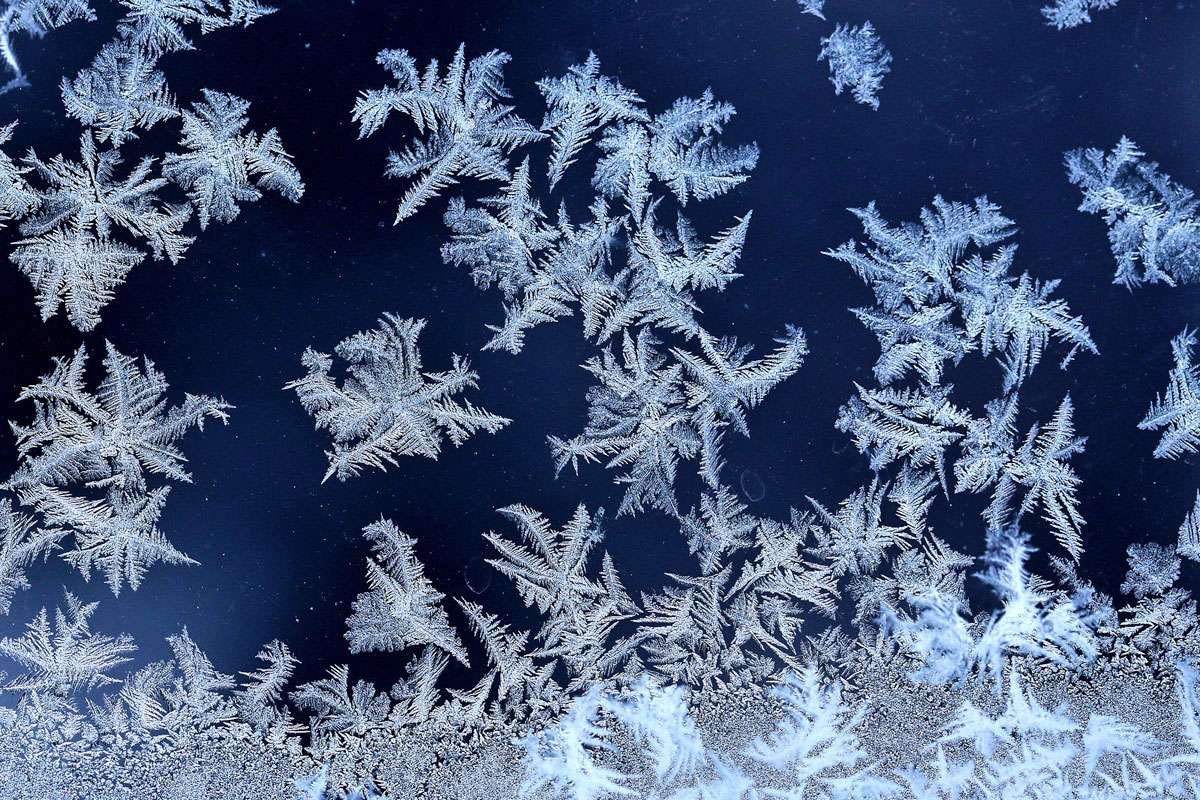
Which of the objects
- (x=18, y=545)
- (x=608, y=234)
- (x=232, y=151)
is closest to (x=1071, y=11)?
(x=608, y=234)

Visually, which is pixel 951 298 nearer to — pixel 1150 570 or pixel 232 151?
pixel 1150 570

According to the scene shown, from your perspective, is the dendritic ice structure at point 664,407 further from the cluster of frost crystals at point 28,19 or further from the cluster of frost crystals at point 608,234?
the cluster of frost crystals at point 28,19

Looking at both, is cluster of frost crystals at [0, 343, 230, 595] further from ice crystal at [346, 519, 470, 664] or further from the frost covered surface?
ice crystal at [346, 519, 470, 664]

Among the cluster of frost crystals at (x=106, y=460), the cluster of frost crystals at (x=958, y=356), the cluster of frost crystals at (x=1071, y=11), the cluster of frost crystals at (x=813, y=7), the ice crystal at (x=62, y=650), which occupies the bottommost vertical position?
the ice crystal at (x=62, y=650)

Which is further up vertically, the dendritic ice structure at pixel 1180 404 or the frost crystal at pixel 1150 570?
the dendritic ice structure at pixel 1180 404

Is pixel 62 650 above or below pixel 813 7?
below

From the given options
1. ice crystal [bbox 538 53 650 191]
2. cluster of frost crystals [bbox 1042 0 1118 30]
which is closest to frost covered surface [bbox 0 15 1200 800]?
ice crystal [bbox 538 53 650 191]

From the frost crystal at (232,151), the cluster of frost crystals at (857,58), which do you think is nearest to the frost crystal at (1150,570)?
the cluster of frost crystals at (857,58)
